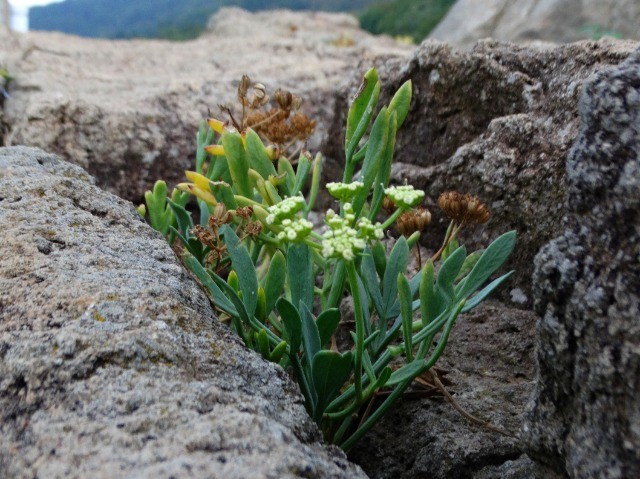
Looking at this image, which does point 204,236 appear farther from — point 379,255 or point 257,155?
point 379,255

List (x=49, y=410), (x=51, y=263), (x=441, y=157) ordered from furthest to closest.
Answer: (x=441, y=157), (x=51, y=263), (x=49, y=410)

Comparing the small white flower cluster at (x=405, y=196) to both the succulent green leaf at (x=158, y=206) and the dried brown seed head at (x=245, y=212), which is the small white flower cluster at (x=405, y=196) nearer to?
the dried brown seed head at (x=245, y=212)

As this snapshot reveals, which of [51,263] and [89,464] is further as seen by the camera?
[51,263]

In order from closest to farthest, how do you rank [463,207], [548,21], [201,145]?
[463,207], [201,145], [548,21]

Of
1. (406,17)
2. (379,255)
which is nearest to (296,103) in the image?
(379,255)

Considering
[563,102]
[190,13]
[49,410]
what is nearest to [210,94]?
[563,102]

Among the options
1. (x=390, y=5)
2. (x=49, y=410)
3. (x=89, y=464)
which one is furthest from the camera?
(x=390, y=5)

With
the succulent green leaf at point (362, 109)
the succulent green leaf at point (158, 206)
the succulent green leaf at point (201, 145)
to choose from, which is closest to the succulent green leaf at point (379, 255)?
the succulent green leaf at point (362, 109)

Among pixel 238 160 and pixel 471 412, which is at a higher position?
pixel 238 160

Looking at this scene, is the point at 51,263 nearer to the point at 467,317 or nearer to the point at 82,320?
the point at 82,320
